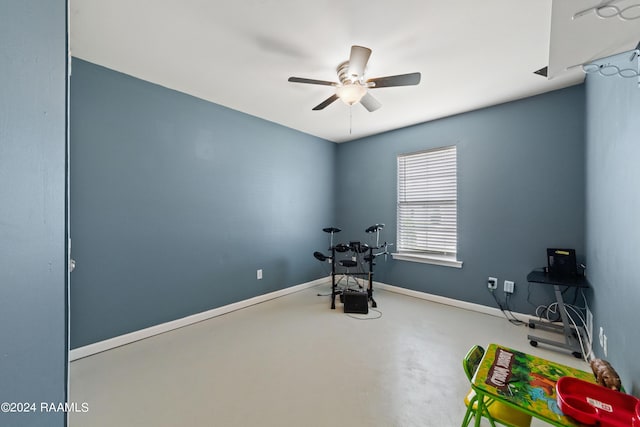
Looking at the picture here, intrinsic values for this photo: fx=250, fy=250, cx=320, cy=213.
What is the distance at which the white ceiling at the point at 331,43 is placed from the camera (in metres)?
1.64

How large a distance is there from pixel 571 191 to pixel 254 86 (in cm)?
358

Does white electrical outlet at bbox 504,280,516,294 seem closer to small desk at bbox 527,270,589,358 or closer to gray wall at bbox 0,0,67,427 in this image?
small desk at bbox 527,270,589,358

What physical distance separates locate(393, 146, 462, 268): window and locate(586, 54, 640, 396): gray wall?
140cm

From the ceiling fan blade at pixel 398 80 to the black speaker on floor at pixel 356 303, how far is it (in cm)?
242

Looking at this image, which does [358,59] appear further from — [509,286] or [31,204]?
[509,286]

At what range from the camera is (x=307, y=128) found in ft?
13.3

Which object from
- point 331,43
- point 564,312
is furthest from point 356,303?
point 331,43

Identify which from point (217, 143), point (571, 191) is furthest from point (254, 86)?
point (571, 191)

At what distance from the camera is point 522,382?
123 cm

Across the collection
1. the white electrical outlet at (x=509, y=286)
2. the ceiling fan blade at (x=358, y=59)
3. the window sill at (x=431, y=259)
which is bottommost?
the white electrical outlet at (x=509, y=286)

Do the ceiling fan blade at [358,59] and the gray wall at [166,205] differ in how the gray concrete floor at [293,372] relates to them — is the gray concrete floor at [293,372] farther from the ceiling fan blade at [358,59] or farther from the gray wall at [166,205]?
the ceiling fan blade at [358,59]

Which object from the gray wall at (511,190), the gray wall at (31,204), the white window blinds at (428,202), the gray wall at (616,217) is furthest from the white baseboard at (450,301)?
the gray wall at (31,204)

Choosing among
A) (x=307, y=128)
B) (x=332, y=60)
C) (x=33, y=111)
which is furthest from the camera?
A: (x=307, y=128)

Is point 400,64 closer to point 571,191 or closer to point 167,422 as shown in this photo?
point 571,191
